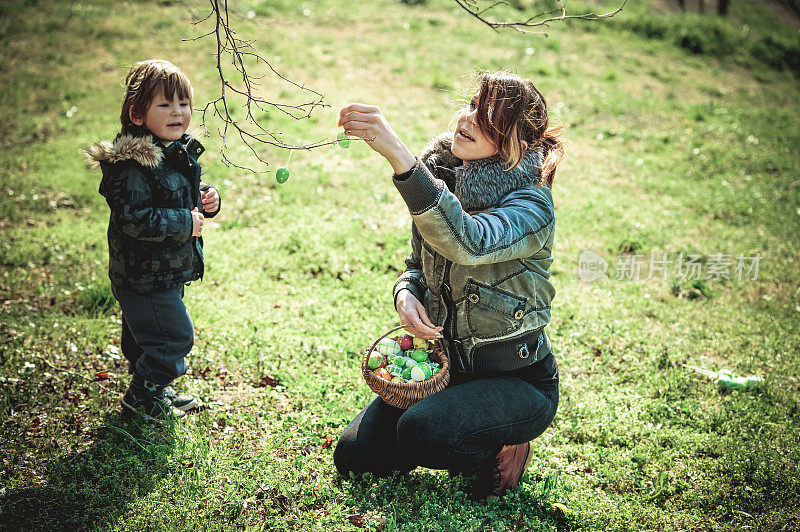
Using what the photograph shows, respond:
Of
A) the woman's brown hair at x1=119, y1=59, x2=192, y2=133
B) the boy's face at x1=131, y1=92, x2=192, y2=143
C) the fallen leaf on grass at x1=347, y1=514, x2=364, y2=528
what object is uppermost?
the woman's brown hair at x1=119, y1=59, x2=192, y2=133

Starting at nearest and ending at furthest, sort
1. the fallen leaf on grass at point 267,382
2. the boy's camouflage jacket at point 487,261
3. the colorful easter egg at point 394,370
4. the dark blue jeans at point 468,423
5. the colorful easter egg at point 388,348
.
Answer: the boy's camouflage jacket at point 487,261 → the dark blue jeans at point 468,423 → the colorful easter egg at point 394,370 → the colorful easter egg at point 388,348 → the fallen leaf on grass at point 267,382

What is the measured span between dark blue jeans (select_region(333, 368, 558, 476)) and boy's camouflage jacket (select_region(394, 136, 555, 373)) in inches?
6.0

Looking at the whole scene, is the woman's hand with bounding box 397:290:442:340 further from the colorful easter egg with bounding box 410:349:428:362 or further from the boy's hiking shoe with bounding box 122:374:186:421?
the boy's hiking shoe with bounding box 122:374:186:421

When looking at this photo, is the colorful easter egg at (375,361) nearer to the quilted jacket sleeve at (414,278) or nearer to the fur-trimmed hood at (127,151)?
the quilted jacket sleeve at (414,278)

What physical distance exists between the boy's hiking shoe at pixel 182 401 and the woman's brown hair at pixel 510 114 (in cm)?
216

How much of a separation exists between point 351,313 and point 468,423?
1.96 metres

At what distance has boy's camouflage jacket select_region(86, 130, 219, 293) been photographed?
292 centimetres

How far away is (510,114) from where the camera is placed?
2588 mm

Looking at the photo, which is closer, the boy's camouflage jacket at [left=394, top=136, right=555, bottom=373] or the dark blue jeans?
the boy's camouflage jacket at [left=394, top=136, right=555, bottom=373]

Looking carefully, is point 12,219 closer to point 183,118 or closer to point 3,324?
point 3,324

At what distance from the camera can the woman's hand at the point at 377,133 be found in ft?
7.19

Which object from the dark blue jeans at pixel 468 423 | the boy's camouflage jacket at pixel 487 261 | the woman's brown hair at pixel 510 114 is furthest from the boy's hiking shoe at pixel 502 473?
the woman's brown hair at pixel 510 114

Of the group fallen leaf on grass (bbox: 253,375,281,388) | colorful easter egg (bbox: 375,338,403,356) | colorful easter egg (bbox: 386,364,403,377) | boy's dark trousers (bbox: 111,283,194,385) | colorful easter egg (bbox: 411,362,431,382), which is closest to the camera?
colorful easter egg (bbox: 411,362,431,382)

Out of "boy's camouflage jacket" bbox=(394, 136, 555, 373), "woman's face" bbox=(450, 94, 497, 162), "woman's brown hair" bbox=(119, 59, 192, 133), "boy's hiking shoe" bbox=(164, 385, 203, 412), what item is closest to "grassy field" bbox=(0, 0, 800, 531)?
"boy's hiking shoe" bbox=(164, 385, 203, 412)
